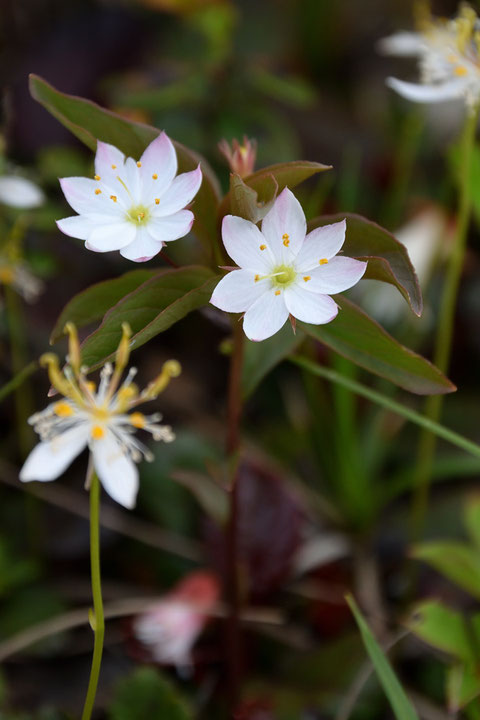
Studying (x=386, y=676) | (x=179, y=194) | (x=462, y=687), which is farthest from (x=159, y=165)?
(x=462, y=687)

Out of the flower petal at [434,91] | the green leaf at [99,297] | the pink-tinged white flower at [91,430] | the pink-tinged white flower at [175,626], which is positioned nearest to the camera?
the pink-tinged white flower at [91,430]

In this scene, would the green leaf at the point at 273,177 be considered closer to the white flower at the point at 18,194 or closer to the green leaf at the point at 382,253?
the green leaf at the point at 382,253

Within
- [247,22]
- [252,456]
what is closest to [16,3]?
[247,22]

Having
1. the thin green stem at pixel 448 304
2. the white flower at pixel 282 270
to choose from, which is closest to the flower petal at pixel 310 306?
the white flower at pixel 282 270

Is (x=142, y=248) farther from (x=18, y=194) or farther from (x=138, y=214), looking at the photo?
(x=18, y=194)

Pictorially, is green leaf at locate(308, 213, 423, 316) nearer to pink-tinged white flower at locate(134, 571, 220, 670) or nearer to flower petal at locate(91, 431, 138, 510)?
flower petal at locate(91, 431, 138, 510)

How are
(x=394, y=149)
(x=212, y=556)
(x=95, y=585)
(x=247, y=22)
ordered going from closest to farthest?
1. (x=95, y=585)
2. (x=212, y=556)
3. (x=394, y=149)
4. (x=247, y=22)

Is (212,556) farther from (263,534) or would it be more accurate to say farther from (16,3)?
(16,3)
